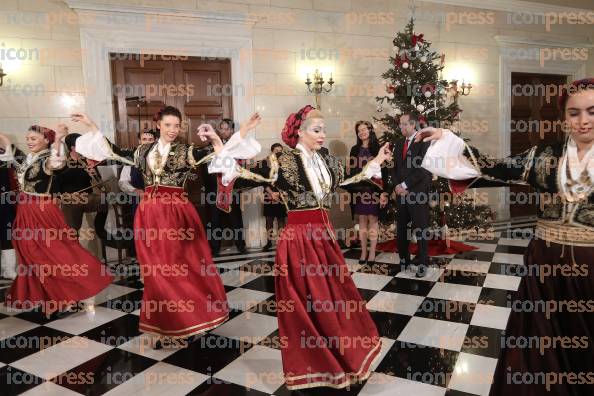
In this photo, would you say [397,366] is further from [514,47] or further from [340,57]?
[514,47]


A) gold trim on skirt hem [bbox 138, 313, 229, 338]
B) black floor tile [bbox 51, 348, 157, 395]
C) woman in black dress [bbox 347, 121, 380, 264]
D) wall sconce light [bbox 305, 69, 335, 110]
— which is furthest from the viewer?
wall sconce light [bbox 305, 69, 335, 110]

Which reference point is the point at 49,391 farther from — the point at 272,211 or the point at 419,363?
the point at 272,211

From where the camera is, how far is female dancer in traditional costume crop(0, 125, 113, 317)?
3576mm

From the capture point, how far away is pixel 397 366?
2.73 metres

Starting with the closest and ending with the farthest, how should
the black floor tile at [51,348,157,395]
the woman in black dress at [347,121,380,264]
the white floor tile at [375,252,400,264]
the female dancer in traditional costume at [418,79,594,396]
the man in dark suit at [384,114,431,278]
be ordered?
the female dancer in traditional costume at [418,79,594,396] < the black floor tile at [51,348,157,395] < the man in dark suit at [384,114,431,278] < the woman in black dress at [347,121,380,264] < the white floor tile at [375,252,400,264]

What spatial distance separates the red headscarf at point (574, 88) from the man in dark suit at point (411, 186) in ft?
7.72

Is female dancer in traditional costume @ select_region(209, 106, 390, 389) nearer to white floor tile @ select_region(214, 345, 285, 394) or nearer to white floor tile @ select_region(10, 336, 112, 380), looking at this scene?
white floor tile @ select_region(214, 345, 285, 394)

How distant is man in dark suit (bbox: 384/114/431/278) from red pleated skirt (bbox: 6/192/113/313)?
9.37 ft

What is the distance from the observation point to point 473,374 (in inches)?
102

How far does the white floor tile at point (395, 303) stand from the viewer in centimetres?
361

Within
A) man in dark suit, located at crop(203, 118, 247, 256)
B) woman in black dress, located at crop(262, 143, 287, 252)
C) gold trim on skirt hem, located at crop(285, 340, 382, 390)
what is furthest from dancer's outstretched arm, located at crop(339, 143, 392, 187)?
man in dark suit, located at crop(203, 118, 247, 256)

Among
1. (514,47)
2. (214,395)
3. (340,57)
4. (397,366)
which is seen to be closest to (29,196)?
(214,395)

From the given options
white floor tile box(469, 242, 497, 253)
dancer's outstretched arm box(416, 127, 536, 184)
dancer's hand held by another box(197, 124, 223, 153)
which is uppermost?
dancer's hand held by another box(197, 124, 223, 153)

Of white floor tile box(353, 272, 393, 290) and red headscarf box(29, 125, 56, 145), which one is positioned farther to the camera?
white floor tile box(353, 272, 393, 290)
